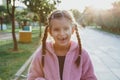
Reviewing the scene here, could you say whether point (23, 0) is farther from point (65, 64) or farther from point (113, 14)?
point (113, 14)

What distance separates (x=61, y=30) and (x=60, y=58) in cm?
25

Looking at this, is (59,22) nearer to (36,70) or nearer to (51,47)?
(51,47)

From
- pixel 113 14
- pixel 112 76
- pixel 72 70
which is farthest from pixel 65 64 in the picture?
pixel 113 14

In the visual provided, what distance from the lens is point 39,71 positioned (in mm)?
2867

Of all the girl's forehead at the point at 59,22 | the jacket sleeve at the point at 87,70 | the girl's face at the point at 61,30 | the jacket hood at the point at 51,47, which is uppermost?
the girl's forehead at the point at 59,22

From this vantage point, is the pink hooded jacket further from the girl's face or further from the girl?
the girl's face

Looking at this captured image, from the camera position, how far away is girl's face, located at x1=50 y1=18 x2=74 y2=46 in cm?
282

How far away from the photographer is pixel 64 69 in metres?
2.85

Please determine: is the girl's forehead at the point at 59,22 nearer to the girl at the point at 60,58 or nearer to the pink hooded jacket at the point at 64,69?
the girl at the point at 60,58

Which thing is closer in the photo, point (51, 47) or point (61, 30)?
point (61, 30)

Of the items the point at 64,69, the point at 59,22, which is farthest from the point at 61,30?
the point at 64,69

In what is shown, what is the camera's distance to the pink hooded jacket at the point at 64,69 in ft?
9.31

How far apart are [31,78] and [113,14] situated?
48178 mm

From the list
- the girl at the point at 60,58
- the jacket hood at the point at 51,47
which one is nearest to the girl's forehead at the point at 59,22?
the girl at the point at 60,58
